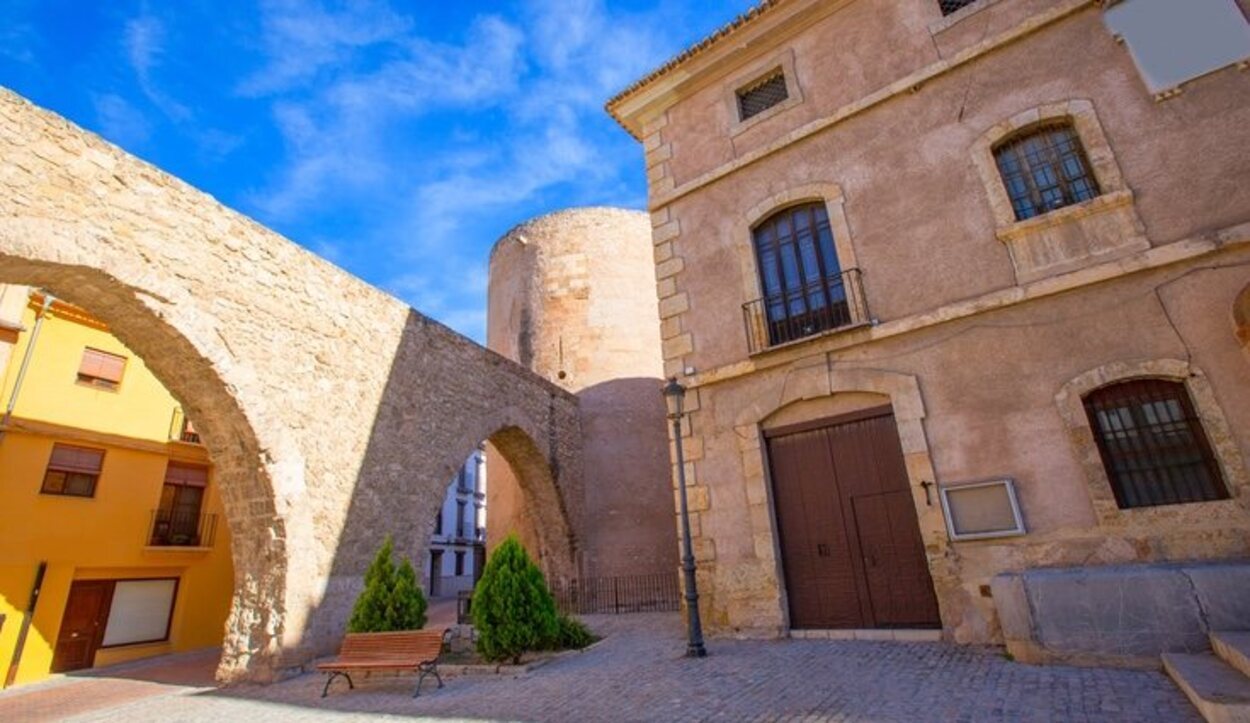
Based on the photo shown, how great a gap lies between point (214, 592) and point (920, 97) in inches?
650

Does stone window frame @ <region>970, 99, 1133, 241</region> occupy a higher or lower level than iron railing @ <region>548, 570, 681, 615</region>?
higher

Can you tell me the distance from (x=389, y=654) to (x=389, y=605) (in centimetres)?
106

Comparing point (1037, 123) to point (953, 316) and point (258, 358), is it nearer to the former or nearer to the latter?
point (953, 316)

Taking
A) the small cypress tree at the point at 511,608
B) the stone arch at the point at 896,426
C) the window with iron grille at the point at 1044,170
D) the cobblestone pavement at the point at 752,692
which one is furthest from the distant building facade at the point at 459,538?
the window with iron grille at the point at 1044,170

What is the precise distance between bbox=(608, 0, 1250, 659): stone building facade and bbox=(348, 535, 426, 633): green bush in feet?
12.3

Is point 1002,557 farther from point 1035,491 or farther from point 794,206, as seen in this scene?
point 794,206

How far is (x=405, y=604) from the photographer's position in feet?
23.7

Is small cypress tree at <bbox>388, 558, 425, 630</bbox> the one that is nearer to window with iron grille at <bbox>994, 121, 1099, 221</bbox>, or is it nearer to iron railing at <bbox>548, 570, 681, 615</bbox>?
iron railing at <bbox>548, 570, 681, 615</bbox>

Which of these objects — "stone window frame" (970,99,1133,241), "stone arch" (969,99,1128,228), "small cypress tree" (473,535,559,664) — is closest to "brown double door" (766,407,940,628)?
"stone window frame" (970,99,1133,241)

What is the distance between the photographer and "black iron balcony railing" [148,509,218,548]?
12242mm

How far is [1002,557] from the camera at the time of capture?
5.94 meters

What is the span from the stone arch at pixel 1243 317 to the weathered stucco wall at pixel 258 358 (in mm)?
10220

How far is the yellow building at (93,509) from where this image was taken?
10.2 metres

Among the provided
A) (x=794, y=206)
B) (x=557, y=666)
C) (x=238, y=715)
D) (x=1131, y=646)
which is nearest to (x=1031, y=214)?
(x=794, y=206)
